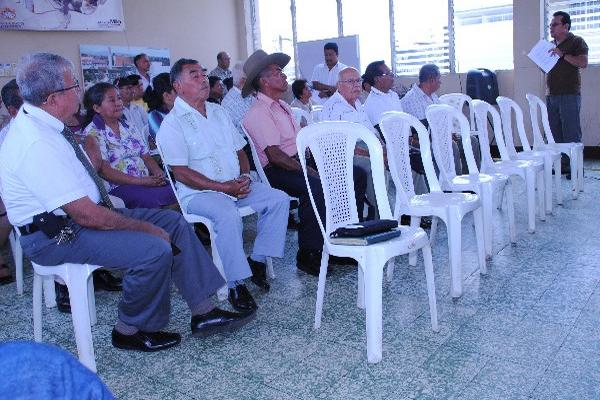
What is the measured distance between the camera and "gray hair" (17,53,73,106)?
212cm

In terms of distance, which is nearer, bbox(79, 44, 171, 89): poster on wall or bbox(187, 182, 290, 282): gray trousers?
bbox(187, 182, 290, 282): gray trousers

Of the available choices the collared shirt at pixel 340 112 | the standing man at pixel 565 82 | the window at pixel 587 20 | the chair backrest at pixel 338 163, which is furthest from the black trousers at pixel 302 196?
the window at pixel 587 20

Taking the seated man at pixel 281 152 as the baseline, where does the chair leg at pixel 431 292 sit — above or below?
below

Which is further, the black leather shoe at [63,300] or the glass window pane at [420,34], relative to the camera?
the glass window pane at [420,34]

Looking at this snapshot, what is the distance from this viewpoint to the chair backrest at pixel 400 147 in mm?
2896

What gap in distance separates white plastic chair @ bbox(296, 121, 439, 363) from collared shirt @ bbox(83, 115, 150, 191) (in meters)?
1.33

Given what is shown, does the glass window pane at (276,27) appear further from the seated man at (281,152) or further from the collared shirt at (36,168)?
the collared shirt at (36,168)

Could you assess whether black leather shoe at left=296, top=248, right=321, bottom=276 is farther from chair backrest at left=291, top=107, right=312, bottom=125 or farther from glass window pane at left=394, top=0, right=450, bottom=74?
glass window pane at left=394, top=0, right=450, bottom=74

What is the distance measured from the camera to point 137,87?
518cm

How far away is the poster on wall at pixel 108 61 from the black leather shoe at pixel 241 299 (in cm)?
517

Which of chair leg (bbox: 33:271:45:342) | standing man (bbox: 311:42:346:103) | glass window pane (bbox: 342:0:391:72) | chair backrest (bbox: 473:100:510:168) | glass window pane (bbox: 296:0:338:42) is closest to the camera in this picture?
chair leg (bbox: 33:271:45:342)

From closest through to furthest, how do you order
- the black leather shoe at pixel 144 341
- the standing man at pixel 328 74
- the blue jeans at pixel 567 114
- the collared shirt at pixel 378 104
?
the black leather shoe at pixel 144 341
the collared shirt at pixel 378 104
the blue jeans at pixel 567 114
the standing man at pixel 328 74

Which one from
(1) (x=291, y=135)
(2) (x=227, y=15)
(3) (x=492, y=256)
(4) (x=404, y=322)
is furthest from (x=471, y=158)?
(2) (x=227, y=15)

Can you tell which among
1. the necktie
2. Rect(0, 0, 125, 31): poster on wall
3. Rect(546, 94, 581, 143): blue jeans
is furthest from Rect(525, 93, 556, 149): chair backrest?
Rect(0, 0, 125, 31): poster on wall
